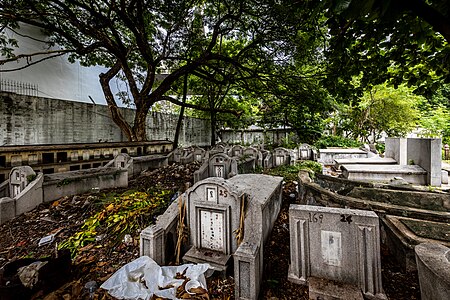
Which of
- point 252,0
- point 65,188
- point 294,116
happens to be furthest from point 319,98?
point 294,116

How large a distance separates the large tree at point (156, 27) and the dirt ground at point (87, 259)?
5957 millimetres

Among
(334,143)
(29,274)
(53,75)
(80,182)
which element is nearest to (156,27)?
(53,75)

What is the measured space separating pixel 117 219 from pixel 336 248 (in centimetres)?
429

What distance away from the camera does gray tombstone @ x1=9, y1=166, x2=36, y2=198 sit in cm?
536

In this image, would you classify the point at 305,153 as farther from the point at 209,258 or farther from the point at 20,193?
the point at 20,193

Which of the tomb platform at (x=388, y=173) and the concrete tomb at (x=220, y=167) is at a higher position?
the concrete tomb at (x=220, y=167)

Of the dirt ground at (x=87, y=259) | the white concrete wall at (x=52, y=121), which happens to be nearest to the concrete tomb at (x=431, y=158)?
the dirt ground at (x=87, y=259)

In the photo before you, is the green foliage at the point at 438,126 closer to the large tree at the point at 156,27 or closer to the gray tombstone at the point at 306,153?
the gray tombstone at the point at 306,153

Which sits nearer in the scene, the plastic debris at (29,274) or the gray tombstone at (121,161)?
the plastic debris at (29,274)

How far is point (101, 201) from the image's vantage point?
18.2ft

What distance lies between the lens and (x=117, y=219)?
461 cm

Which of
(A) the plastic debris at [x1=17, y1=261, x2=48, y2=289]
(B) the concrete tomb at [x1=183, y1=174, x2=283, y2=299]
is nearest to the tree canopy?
(B) the concrete tomb at [x1=183, y1=174, x2=283, y2=299]

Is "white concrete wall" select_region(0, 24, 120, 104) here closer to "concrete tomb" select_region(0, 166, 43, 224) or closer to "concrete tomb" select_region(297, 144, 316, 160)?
"concrete tomb" select_region(0, 166, 43, 224)

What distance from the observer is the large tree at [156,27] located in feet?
23.9
